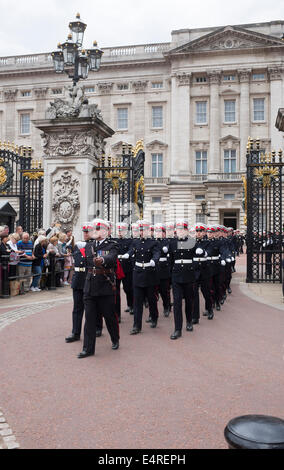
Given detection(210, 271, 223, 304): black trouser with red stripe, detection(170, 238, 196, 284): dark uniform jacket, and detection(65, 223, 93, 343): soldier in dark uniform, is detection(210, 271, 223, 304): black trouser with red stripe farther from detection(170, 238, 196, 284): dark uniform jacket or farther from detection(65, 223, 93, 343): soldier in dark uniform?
detection(65, 223, 93, 343): soldier in dark uniform

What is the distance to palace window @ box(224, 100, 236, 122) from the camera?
43312 millimetres

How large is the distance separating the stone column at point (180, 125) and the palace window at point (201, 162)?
4.44ft

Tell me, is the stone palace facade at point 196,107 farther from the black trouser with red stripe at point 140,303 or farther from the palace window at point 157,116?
the black trouser with red stripe at point 140,303

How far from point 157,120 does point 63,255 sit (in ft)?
116

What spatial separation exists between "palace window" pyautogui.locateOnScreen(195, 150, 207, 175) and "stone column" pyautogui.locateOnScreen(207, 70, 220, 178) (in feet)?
2.61

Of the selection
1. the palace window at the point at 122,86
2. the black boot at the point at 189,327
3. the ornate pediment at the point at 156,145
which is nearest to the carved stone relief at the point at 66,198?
the black boot at the point at 189,327

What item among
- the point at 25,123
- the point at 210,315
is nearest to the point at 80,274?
the point at 210,315

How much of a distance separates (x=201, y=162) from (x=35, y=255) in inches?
1342

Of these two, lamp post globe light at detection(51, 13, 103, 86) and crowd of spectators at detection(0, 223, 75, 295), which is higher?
lamp post globe light at detection(51, 13, 103, 86)

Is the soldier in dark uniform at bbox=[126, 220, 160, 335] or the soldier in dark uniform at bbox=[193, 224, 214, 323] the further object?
the soldier in dark uniform at bbox=[193, 224, 214, 323]

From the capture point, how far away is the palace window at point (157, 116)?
149ft

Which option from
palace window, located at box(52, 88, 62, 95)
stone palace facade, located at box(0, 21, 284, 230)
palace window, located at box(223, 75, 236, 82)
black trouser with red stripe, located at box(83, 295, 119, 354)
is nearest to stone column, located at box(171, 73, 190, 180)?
stone palace facade, located at box(0, 21, 284, 230)

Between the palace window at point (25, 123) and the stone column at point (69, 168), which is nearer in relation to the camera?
the stone column at point (69, 168)
